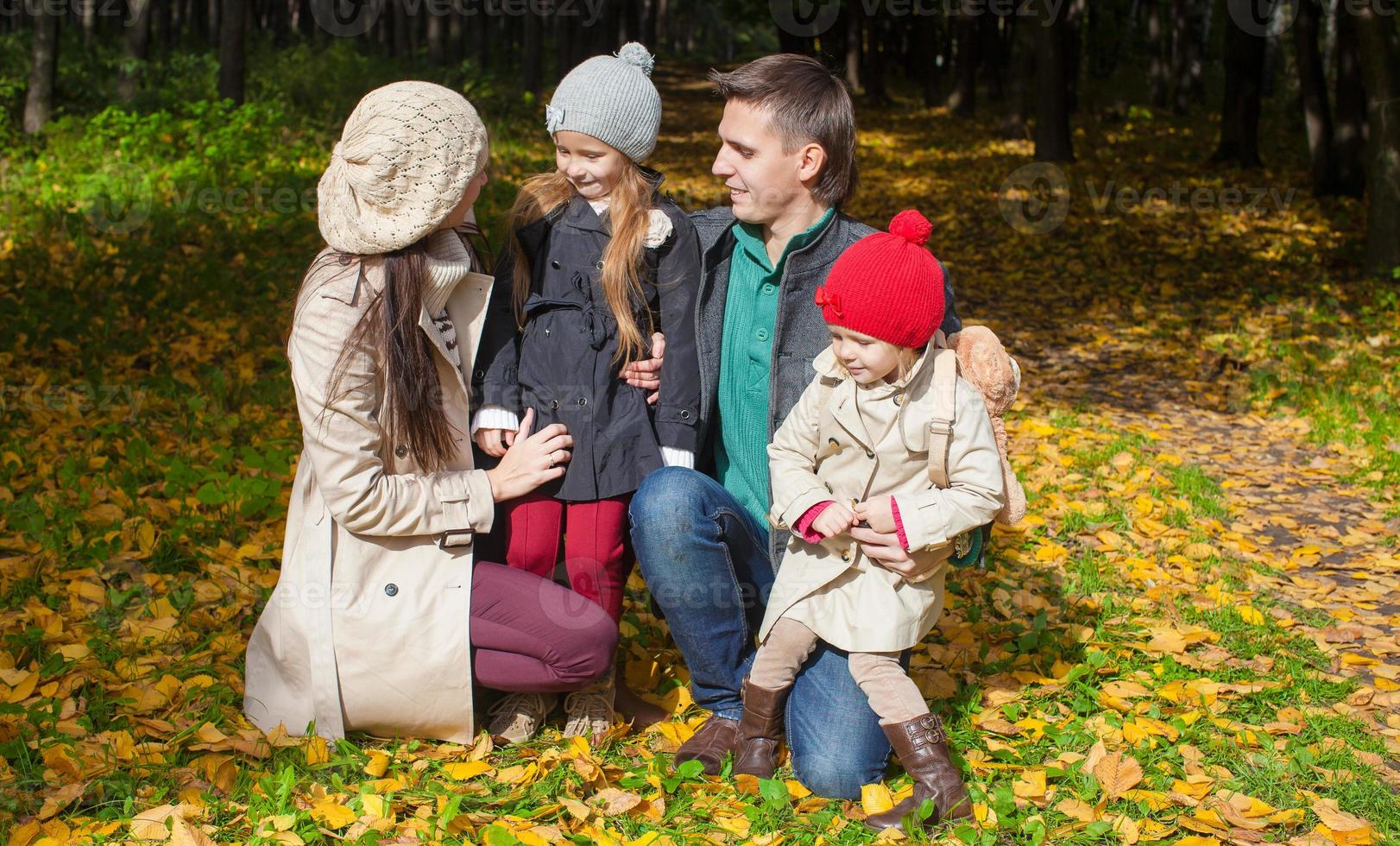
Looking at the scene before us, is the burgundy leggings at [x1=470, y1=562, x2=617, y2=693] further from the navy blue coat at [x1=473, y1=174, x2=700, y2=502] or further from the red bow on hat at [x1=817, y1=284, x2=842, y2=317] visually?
the red bow on hat at [x1=817, y1=284, x2=842, y2=317]

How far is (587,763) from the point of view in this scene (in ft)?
10.2

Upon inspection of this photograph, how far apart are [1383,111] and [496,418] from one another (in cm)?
878

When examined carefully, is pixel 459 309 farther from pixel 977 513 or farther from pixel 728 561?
pixel 977 513

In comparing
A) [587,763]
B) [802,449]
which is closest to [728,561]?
[802,449]

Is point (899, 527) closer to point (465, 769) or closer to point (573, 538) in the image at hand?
point (573, 538)

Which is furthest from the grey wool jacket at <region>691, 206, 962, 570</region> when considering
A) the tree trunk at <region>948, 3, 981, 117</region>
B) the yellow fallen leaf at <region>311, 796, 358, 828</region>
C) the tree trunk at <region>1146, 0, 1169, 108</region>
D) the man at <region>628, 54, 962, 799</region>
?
the tree trunk at <region>1146, 0, 1169, 108</region>

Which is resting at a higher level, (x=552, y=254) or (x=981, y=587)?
(x=552, y=254)

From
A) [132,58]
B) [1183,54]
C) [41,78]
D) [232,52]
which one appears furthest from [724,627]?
[1183,54]

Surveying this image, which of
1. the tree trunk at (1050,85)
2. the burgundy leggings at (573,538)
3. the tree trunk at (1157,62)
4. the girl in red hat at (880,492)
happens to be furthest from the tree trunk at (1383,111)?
the tree trunk at (1157,62)

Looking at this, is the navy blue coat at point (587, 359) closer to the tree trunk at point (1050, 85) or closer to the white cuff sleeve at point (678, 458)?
the white cuff sleeve at point (678, 458)

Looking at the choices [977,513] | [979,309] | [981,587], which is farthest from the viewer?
[979,309]

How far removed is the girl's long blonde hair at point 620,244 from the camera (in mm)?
3105

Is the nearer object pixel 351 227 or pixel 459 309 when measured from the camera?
pixel 351 227

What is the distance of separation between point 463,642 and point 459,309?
2.89 ft
